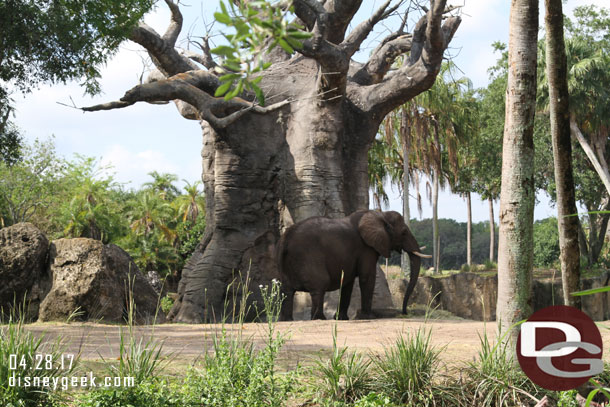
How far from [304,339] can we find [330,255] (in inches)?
156

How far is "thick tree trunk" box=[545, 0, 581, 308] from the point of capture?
4.53 meters

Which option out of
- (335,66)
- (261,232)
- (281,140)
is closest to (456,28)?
(335,66)

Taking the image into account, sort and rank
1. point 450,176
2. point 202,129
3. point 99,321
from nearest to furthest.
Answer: point 99,321 → point 202,129 → point 450,176

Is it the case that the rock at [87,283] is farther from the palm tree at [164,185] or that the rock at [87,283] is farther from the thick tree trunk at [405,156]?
the palm tree at [164,185]

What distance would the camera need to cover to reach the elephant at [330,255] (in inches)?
437

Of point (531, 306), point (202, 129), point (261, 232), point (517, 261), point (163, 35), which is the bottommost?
point (531, 306)

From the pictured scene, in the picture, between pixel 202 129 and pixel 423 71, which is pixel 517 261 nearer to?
pixel 423 71

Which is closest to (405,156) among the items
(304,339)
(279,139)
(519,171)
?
(279,139)

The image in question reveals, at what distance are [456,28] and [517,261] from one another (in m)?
9.66

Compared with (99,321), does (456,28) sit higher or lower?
higher

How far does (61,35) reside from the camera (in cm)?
1341

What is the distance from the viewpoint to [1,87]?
14578mm

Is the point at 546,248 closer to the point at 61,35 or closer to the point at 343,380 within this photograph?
the point at 61,35

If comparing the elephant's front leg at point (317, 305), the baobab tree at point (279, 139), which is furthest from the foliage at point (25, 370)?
the baobab tree at point (279, 139)
